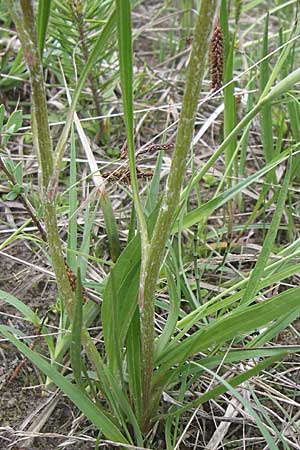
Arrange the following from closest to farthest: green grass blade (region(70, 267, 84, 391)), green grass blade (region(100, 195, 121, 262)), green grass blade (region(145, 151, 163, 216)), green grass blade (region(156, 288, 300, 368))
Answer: green grass blade (region(70, 267, 84, 391)) < green grass blade (region(156, 288, 300, 368)) < green grass blade (region(145, 151, 163, 216)) < green grass blade (region(100, 195, 121, 262))

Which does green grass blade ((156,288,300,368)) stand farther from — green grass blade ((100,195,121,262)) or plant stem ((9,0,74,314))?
green grass blade ((100,195,121,262))

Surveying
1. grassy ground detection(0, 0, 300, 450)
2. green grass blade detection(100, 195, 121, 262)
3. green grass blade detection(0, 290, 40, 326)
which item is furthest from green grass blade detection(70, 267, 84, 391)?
green grass blade detection(100, 195, 121, 262)

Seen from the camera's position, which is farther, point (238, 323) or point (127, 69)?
point (238, 323)

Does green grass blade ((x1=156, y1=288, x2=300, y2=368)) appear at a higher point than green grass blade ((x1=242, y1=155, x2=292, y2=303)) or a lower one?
lower

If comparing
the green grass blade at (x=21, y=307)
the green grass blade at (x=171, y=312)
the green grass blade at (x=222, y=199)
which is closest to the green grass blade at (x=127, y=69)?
the green grass blade at (x=171, y=312)

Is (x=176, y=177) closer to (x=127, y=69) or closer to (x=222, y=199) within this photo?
(x=127, y=69)

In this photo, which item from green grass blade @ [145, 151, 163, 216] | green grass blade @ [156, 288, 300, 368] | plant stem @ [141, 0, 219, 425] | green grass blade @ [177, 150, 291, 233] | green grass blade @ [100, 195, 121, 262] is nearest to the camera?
plant stem @ [141, 0, 219, 425]

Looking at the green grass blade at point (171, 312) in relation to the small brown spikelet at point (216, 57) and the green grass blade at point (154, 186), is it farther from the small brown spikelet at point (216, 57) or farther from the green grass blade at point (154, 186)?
the small brown spikelet at point (216, 57)

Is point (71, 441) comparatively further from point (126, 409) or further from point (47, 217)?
point (47, 217)

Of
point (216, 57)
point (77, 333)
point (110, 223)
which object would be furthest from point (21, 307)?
point (216, 57)
